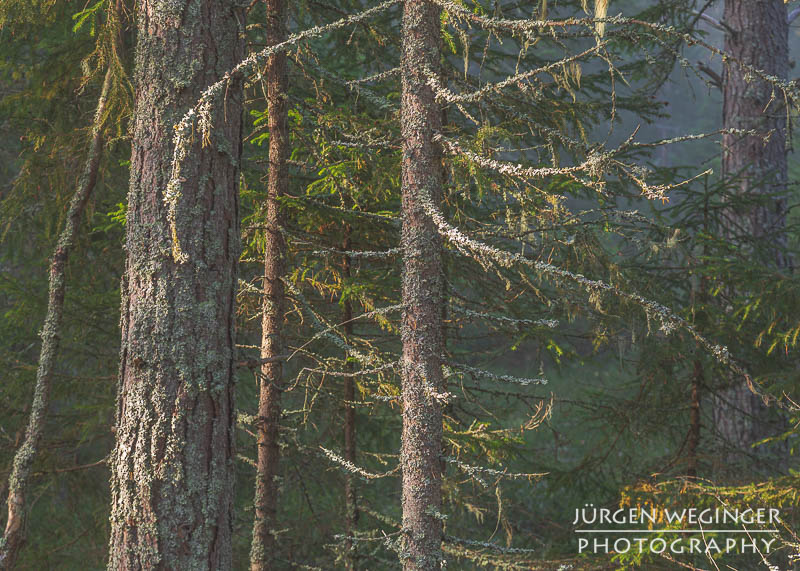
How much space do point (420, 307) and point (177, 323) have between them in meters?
1.25

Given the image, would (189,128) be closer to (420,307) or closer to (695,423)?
(420,307)

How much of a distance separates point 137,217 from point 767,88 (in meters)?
7.47

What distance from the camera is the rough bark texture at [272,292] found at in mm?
→ 5141

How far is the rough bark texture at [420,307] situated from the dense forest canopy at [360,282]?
0.01 m

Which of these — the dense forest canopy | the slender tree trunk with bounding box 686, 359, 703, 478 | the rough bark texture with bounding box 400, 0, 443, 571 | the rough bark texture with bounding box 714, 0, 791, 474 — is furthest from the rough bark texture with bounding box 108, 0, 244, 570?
the rough bark texture with bounding box 714, 0, 791, 474

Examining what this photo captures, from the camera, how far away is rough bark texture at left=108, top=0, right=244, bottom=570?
356cm

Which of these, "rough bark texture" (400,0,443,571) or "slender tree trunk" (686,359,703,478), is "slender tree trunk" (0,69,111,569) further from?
"slender tree trunk" (686,359,703,478)

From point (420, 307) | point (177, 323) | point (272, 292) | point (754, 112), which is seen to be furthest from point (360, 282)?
point (754, 112)

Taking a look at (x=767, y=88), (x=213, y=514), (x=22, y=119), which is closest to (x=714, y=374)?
(x=767, y=88)

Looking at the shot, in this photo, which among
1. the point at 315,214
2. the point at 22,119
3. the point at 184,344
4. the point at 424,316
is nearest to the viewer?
the point at 184,344

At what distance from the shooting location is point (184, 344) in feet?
11.9

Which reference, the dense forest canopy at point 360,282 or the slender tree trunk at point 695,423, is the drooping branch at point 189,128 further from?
the slender tree trunk at point 695,423

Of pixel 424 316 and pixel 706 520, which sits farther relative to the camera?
pixel 706 520

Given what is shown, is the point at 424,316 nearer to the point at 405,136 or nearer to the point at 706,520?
the point at 405,136
